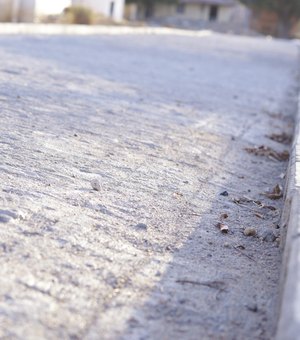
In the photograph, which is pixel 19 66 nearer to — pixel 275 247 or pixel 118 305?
pixel 275 247

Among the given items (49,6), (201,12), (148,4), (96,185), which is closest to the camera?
(96,185)

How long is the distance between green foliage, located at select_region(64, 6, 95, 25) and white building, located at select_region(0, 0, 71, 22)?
0.89 metres

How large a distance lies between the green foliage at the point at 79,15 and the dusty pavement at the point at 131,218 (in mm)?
24461

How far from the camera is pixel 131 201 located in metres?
4.33

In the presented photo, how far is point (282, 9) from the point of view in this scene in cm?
6450

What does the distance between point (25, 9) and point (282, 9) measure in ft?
Answer: 131

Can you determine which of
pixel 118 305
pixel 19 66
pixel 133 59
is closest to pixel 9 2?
pixel 133 59

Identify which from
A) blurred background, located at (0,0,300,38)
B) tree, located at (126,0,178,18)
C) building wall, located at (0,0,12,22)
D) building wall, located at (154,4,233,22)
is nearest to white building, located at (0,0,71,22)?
building wall, located at (0,0,12,22)

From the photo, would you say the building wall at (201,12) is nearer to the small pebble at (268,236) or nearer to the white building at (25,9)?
the white building at (25,9)

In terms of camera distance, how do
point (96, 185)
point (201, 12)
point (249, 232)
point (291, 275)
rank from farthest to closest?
point (201, 12) → point (96, 185) → point (249, 232) → point (291, 275)

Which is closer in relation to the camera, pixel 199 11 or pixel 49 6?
pixel 49 6

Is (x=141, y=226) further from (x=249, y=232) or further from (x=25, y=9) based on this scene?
(x=25, y=9)

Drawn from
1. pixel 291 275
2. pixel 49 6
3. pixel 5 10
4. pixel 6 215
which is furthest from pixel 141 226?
pixel 49 6

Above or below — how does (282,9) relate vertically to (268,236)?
below
